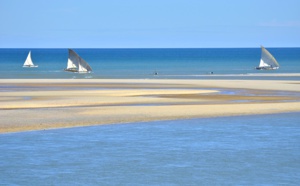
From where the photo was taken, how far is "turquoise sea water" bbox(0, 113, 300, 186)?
19750 mm

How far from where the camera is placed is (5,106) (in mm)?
35875

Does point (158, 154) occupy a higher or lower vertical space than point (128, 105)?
lower

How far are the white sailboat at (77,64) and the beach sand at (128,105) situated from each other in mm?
36100

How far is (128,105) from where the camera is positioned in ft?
121

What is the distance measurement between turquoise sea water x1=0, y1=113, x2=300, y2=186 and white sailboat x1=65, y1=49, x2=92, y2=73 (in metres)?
55.9

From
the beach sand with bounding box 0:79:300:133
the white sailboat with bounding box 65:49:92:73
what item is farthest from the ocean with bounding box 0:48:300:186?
the white sailboat with bounding box 65:49:92:73

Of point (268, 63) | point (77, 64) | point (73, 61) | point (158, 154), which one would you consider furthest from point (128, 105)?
point (268, 63)

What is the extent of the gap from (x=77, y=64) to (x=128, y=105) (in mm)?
50623

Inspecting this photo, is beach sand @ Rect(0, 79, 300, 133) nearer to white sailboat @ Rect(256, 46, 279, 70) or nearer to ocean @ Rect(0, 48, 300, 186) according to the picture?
ocean @ Rect(0, 48, 300, 186)

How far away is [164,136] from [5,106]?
11.7 meters

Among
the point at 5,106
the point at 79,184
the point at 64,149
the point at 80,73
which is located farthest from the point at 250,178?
the point at 80,73

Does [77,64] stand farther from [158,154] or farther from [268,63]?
[158,154]

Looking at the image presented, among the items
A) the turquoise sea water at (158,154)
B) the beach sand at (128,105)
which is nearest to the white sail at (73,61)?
the beach sand at (128,105)

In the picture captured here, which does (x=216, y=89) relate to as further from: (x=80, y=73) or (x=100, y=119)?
(x=80, y=73)
